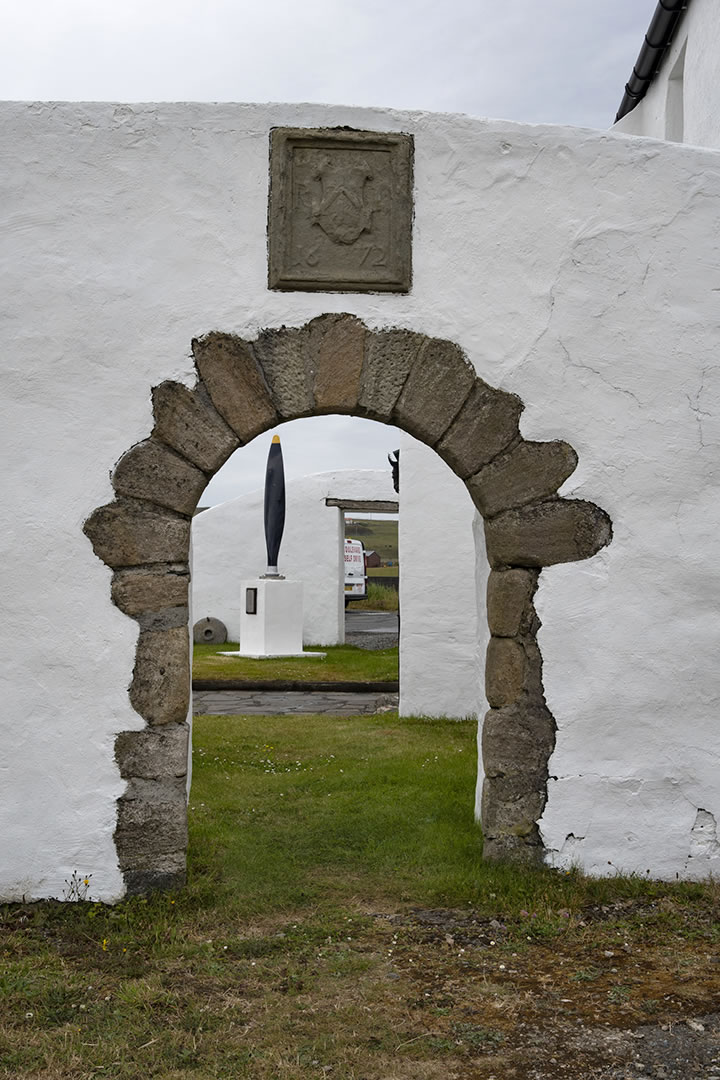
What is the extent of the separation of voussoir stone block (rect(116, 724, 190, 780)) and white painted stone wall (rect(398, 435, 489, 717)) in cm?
453

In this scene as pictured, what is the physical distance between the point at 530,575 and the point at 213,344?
1628mm

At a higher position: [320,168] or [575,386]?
[320,168]

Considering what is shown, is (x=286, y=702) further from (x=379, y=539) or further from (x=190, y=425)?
(x=379, y=539)

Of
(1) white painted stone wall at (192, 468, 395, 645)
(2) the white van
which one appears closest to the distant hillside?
(2) the white van

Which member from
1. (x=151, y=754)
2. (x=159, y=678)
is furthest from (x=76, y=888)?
(x=159, y=678)

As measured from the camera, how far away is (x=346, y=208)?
13.9 ft

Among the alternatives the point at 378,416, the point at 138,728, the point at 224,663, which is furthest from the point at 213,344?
the point at 224,663

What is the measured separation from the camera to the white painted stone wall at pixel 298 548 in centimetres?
1562

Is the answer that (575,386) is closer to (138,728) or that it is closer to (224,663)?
(138,728)

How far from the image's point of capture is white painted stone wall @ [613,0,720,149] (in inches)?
233

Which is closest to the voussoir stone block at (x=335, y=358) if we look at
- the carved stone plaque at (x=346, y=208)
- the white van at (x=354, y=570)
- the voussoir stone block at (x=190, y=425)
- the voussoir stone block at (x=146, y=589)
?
the carved stone plaque at (x=346, y=208)

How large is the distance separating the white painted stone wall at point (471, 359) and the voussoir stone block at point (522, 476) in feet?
0.26

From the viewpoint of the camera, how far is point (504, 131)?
425cm

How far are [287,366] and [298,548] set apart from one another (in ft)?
Answer: 38.5
